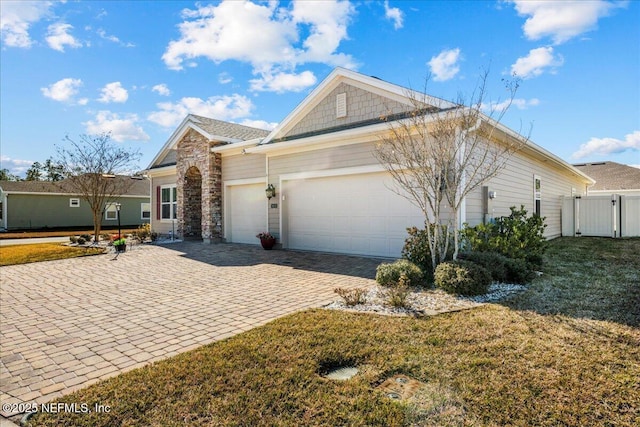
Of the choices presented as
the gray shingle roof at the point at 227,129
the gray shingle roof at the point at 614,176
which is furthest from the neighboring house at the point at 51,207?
the gray shingle roof at the point at 614,176

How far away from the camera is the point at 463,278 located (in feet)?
19.4

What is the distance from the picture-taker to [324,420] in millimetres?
2596

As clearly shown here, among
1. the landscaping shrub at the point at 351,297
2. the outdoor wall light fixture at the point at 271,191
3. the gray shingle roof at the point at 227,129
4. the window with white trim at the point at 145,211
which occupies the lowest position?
the landscaping shrub at the point at 351,297

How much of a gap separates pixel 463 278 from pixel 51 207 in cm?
3293

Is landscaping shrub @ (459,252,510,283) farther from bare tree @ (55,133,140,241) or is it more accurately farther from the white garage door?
bare tree @ (55,133,140,241)

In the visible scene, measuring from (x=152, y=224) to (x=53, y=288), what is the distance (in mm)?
12382

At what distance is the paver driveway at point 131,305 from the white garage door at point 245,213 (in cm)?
323

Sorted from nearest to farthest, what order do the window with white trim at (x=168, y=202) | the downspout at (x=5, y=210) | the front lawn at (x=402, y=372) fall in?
1. the front lawn at (x=402, y=372)
2. the window with white trim at (x=168, y=202)
3. the downspout at (x=5, y=210)

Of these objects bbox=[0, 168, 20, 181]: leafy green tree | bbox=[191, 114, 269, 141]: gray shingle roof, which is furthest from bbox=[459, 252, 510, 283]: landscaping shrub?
bbox=[0, 168, 20, 181]: leafy green tree

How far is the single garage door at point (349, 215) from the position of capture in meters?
9.90

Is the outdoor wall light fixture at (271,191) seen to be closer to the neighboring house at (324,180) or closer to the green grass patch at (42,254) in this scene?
the neighboring house at (324,180)

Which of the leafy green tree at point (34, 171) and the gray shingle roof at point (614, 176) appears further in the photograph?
the leafy green tree at point (34, 171)

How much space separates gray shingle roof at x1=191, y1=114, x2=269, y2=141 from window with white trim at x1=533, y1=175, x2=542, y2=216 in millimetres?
12122

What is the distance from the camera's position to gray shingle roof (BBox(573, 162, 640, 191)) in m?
23.8
